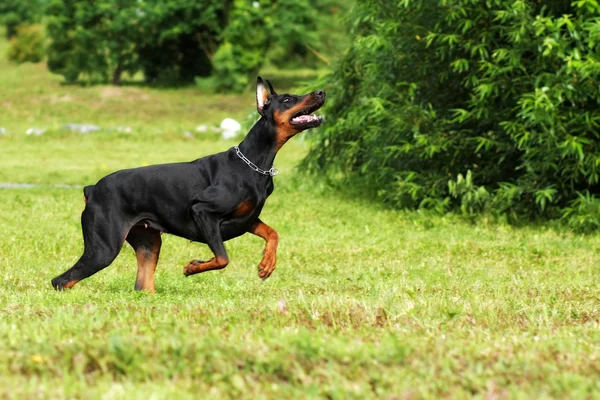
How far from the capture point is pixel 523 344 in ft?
19.3

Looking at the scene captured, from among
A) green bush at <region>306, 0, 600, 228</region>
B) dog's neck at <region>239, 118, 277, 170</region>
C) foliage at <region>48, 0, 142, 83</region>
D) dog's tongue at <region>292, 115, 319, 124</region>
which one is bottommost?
foliage at <region>48, 0, 142, 83</region>

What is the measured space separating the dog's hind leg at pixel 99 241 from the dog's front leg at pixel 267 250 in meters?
1.17

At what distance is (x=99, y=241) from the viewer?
28.8ft

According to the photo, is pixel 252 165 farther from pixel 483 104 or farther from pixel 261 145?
pixel 483 104

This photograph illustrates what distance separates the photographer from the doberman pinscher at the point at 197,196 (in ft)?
28.5

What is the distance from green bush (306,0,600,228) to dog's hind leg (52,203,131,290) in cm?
799

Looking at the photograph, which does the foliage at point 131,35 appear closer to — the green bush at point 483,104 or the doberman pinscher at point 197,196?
the green bush at point 483,104

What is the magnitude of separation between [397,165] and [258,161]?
9835 millimetres

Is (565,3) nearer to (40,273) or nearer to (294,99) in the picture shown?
(294,99)

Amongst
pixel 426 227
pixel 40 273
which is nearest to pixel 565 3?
pixel 426 227

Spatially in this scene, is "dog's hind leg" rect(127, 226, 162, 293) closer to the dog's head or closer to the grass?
the grass

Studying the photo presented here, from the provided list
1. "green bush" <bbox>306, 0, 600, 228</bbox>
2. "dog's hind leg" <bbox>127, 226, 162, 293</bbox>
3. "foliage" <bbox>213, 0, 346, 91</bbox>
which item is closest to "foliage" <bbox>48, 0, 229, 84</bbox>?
"foliage" <bbox>213, 0, 346, 91</bbox>

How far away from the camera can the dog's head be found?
29.0 feet

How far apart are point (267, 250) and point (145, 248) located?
122cm
